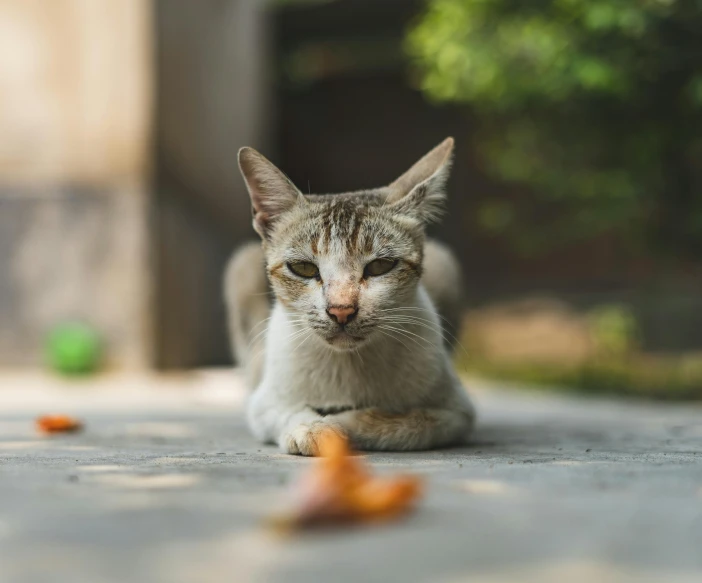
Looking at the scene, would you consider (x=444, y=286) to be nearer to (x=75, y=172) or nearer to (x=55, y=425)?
(x=55, y=425)

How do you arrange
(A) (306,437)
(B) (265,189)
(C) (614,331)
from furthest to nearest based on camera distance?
(C) (614,331)
(B) (265,189)
(A) (306,437)

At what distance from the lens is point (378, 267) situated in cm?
276

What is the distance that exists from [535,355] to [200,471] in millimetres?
7730

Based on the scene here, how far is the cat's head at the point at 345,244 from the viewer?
8.63 feet

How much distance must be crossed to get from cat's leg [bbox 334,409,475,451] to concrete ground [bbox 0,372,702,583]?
9 cm

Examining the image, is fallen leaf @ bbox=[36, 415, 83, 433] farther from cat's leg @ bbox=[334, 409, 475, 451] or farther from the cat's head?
cat's leg @ bbox=[334, 409, 475, 451]

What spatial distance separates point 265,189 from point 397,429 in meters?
1.01

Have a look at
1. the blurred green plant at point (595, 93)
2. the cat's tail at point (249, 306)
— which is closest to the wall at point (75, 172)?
the blurred green plant at point (595, 93)

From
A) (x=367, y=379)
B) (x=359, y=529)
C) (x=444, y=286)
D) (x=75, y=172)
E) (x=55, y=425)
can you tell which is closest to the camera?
(x=359, y=529)

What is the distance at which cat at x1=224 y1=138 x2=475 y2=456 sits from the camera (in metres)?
2.65

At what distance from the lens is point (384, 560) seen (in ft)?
4.43

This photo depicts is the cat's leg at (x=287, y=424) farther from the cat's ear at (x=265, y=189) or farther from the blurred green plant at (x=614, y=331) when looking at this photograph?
the blurred green plant at (x=614, y=331)

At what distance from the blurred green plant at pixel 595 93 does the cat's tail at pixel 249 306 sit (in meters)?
2.20

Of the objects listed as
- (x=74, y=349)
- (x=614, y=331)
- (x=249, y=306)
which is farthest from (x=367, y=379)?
(x=614, y=331)
